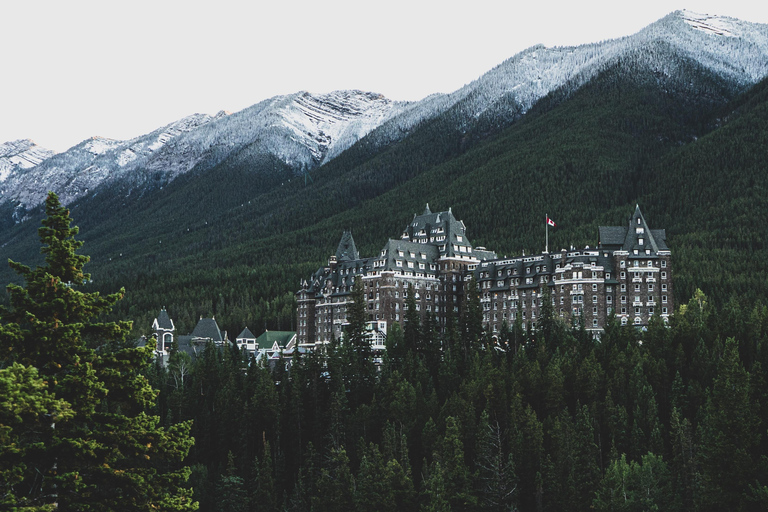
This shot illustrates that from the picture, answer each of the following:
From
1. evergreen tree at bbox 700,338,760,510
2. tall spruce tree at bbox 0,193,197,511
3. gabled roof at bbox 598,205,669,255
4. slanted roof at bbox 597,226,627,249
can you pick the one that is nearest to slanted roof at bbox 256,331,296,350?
slanted roof at bbox 597,226,627,249

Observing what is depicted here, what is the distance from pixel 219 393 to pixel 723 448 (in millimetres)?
77895

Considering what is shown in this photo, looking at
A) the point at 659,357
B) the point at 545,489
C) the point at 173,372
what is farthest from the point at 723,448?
the point at 173,372

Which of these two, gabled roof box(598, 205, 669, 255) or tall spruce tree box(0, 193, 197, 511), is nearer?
tall spruce tree box(0, 193, 197, 511)

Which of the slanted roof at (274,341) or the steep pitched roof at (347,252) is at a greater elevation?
the steep pitched roof at (347,252)

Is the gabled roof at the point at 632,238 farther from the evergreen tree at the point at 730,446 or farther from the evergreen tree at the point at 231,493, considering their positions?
the evergreen tree at the point at 231,493

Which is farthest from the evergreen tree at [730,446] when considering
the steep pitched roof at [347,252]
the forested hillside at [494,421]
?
the steep pitched roof at [347,252]

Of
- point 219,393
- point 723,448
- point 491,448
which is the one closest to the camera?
point 723,448

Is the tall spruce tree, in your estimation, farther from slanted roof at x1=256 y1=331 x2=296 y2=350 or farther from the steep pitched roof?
slanted roof at x1=256 y1=331 x2=296 y2=350

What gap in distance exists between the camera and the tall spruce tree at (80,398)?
3256cm

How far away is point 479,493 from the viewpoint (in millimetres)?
103250

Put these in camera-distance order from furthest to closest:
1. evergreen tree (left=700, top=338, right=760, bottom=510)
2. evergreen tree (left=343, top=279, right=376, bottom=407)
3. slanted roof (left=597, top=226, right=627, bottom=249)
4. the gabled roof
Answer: slanted roof (left=597, top=226, right=627, bottom=249) < the gabled roof < evergreen tree (left=343, top=279, right=376, bottom=407) < evergreen tree (left=700, top=338, right=760, bottom=510)

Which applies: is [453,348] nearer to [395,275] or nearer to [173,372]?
[395,275]

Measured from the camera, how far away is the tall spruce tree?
32.6m

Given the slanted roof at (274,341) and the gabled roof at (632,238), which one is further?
the slanted roof at (274,341)
